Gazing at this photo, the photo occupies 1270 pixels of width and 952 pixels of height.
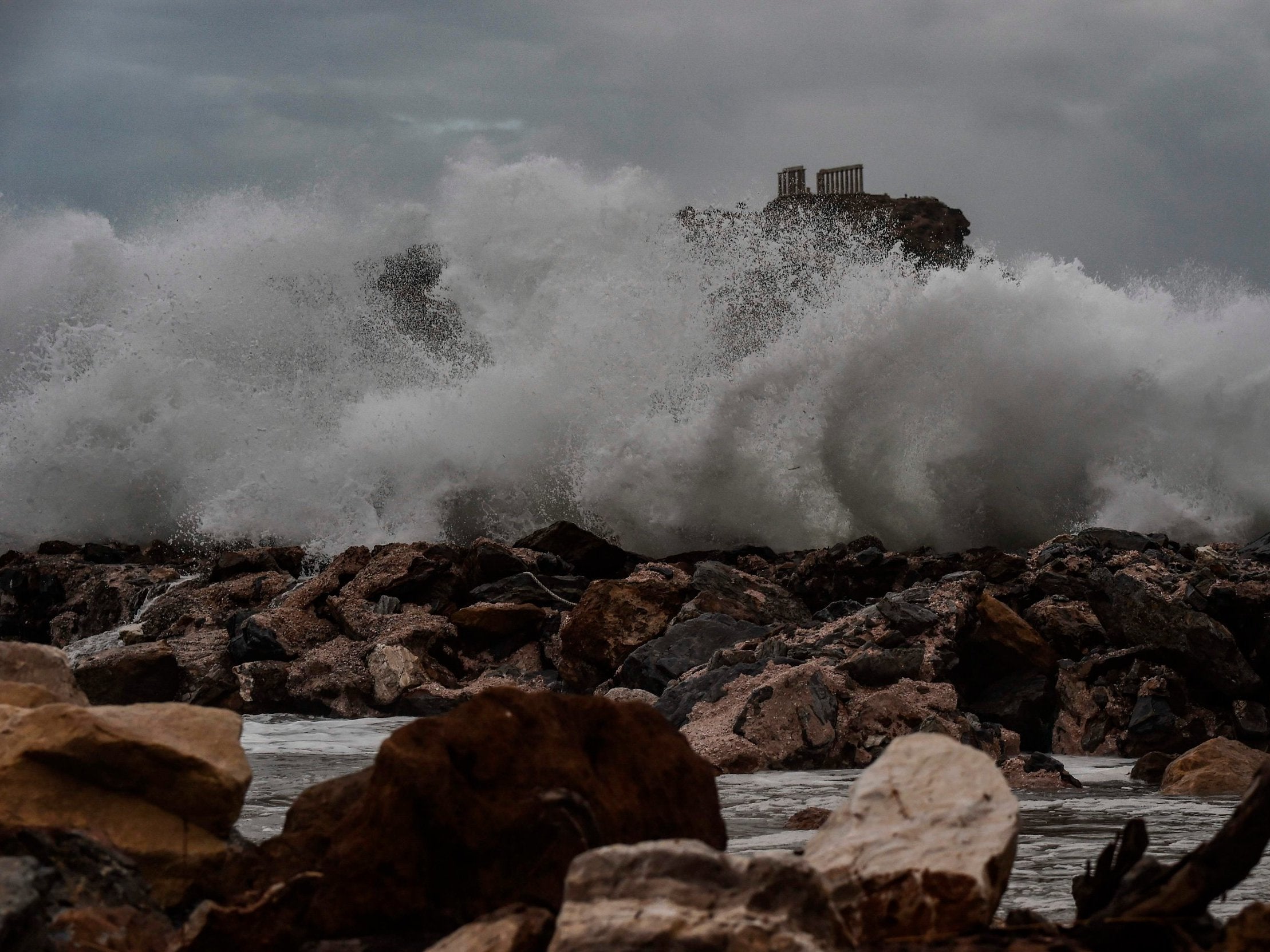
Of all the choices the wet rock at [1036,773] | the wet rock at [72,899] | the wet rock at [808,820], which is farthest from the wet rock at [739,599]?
the wet rock at [72,899]

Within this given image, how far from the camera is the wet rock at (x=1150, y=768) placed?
5604 mm

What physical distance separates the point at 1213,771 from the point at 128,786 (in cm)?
387

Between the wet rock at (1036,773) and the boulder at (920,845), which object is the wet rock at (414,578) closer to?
the wet rock at (1036,773)

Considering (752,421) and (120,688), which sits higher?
(752,421)

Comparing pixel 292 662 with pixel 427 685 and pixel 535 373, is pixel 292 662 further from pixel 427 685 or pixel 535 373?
pixel 535 373

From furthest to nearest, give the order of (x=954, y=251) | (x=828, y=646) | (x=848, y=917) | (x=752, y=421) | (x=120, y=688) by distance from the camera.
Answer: (x=954, y=251), (x=752, y=421), (x=120, y=688), (x=828, y=646), (x=848, y=917)

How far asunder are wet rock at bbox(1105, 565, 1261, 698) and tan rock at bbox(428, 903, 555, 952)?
501 centimetres

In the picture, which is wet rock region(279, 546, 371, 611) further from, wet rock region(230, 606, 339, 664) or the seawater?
the seawater

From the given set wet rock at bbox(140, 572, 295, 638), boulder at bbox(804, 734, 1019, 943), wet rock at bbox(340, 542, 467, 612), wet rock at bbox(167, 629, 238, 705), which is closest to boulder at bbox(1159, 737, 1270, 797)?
boulder at bbox(804, 734, 1019, 943)

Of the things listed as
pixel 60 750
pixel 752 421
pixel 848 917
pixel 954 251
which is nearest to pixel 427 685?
pixel 60 750

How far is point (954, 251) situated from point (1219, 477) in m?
22.0

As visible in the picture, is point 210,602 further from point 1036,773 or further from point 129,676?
point 1036,773

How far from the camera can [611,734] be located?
2812mm

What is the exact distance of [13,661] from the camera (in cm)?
381
